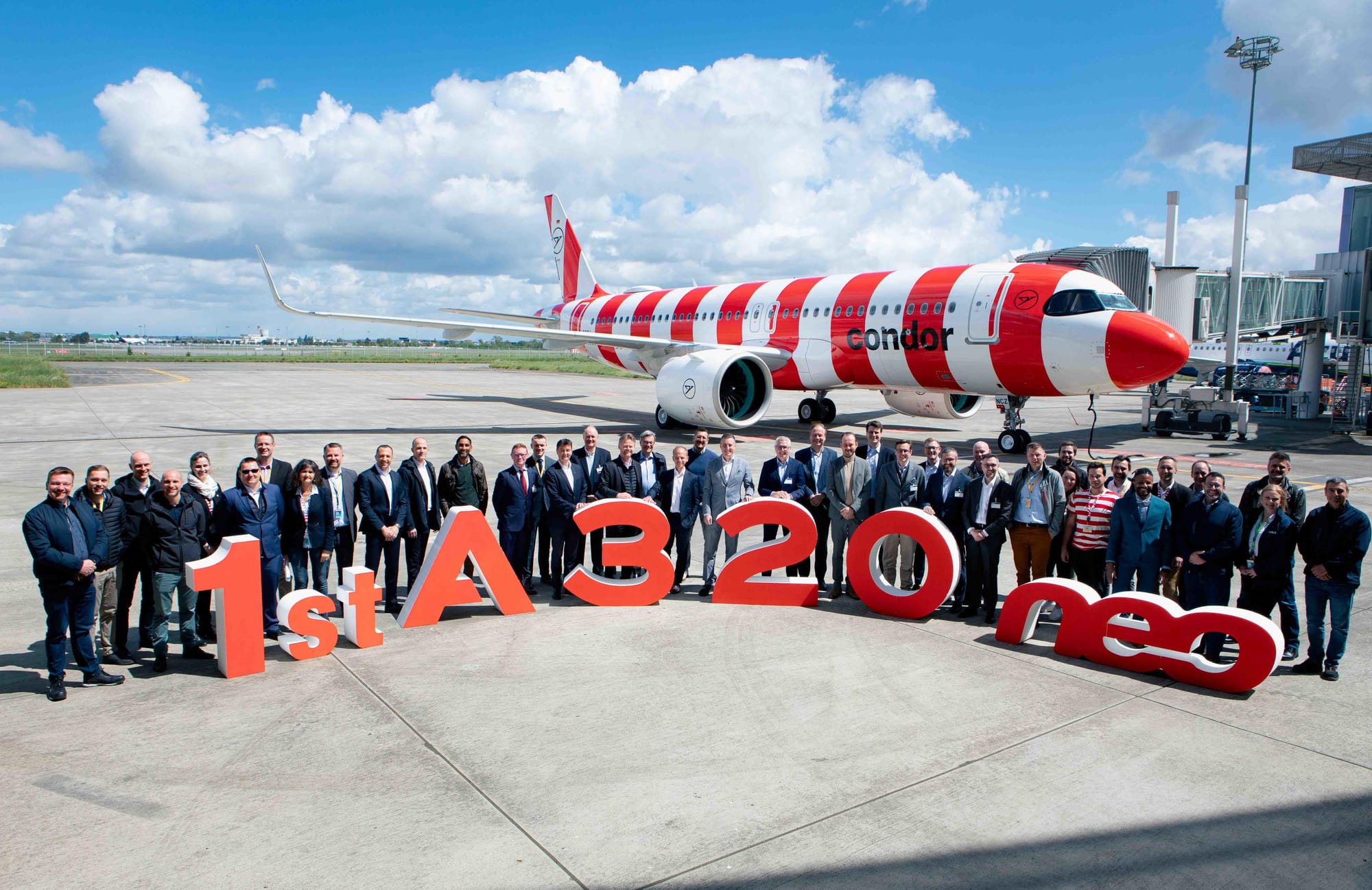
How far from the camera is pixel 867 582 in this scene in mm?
7980

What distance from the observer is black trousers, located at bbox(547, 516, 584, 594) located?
852cm

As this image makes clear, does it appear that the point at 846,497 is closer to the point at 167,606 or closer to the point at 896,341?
the point at 167,606

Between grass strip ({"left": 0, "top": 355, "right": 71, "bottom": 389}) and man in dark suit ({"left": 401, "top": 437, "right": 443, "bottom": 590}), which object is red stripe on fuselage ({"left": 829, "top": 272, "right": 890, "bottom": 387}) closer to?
man in dark suit ({"left": 401, "top": 437, "right": 443, "bottom": 590})

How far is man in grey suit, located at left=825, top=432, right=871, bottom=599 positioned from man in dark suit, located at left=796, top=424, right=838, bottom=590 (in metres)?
0.08

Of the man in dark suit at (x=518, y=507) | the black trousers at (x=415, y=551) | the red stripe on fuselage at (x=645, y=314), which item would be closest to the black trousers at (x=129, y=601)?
the black trousers at (x=415, y=551)

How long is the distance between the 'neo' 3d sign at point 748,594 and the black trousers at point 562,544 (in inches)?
16.1

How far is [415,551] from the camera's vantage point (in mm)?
8047

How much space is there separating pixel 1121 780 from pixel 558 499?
5.35 meters

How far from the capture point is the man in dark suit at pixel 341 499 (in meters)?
7.65

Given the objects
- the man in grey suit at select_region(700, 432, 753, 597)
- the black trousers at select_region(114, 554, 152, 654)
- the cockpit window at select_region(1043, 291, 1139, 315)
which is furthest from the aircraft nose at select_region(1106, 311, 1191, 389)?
the black trousers at select_region(114, 554, 152, 654)

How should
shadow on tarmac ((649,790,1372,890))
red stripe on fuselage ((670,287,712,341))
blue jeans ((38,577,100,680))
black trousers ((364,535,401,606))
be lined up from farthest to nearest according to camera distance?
1. red stripe on fuselage ((670,287,712,341))
2. black trousers ((364,535,401,606))
3. blue jeans ((38,577,100,680))
4. shadow on tarmac ((649,790,1372,890))

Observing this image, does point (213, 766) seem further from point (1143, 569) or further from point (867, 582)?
point (1143, 569)

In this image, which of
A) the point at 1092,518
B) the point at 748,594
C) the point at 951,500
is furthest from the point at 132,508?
the point at 1092,518

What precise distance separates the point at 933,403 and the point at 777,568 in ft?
48.3
